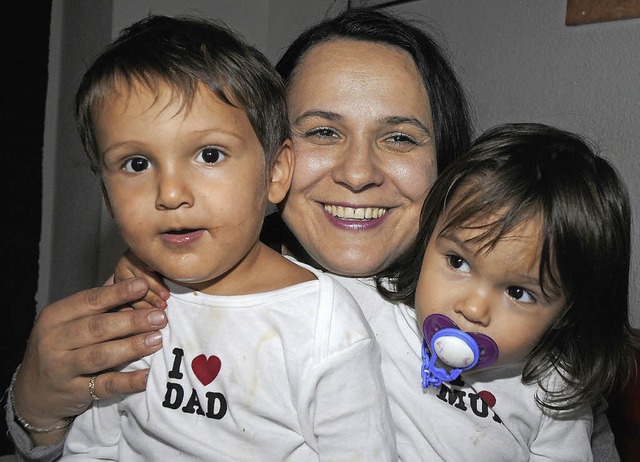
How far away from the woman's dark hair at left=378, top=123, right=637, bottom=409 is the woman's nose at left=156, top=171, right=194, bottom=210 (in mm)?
556

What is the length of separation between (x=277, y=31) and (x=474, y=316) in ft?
9.72

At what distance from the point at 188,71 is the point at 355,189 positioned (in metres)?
0.52

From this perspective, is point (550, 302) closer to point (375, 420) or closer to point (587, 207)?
point (587, 207)

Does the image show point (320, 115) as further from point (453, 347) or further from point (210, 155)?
point (453, 347)

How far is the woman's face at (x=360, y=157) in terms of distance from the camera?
1.63 meters

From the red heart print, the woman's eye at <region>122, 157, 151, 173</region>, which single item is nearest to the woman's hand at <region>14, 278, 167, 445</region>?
the red heart print

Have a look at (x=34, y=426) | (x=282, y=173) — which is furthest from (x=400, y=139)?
(x=34, y=426)

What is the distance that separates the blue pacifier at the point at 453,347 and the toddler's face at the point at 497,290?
0.07 ft

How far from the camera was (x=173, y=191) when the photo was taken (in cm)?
124

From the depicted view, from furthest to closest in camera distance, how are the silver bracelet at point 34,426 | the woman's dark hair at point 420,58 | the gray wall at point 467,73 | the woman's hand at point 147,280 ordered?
1. the gray wall at point 467,73
2. the woman's dark hair at point 420,58
3. the silver bracelet at point 34,426
4. the woman's hand at point 147,280

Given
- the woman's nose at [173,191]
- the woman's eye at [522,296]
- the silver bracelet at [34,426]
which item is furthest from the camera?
the silver bracelet at [34,426]

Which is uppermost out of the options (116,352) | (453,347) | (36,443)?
(453,347)

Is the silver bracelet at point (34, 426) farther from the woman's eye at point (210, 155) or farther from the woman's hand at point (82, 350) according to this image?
the woman's eye at point (210, 155)

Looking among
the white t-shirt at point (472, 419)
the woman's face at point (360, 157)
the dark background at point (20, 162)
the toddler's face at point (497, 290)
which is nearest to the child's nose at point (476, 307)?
the toddler's face at point (497, 290)
